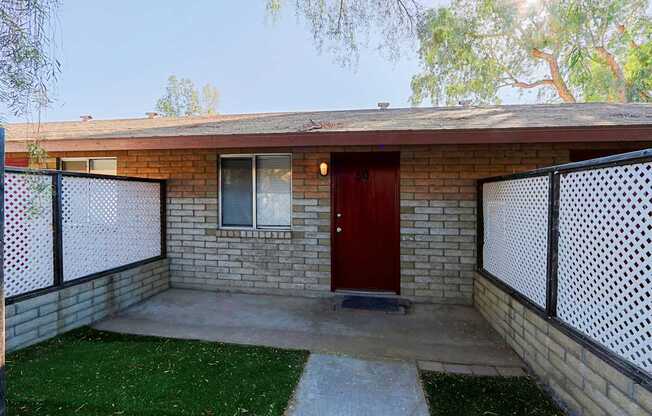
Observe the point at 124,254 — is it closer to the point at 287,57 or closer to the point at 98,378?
the point at 98,378

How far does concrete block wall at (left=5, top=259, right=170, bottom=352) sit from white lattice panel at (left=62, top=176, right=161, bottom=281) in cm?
19

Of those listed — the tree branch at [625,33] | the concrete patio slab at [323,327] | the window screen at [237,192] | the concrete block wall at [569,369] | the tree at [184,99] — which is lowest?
the concrete patio slab at [323,327]

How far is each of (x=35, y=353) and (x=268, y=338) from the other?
85.4 inches

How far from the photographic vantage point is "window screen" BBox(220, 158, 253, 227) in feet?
17.3

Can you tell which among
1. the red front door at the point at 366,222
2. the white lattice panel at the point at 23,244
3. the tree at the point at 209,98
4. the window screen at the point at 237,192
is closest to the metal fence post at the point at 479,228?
the red front door at the point at 366,222

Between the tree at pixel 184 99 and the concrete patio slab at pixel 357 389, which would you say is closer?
the concrete patio slab at pixel 357 389

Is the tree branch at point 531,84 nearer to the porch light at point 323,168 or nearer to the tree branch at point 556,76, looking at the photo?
the tree branch at point 556,76

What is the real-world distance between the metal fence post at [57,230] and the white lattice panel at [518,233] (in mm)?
4856

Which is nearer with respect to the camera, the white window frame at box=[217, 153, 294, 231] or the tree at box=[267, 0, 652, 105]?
the white window frame at box=[217, 153, 294, 231]

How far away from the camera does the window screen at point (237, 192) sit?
5.27 m

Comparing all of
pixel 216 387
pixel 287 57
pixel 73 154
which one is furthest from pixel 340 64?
pixel 73 154

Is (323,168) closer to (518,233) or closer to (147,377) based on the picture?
(518,233)

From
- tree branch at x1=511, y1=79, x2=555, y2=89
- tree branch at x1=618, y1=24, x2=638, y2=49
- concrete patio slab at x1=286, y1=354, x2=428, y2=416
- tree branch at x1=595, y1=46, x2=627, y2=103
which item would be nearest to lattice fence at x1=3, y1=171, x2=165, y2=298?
concrete patio slab at x1=286, y1=354, x2=428, y2=416

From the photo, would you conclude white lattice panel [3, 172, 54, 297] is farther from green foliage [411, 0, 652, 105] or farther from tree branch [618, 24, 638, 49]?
tree branch [618, 24, 638, 49]
